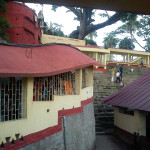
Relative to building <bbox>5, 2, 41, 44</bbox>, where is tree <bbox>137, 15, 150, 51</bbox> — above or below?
above

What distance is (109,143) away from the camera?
1109 centimetres

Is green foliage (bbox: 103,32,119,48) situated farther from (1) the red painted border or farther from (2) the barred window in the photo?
(2) the barred window

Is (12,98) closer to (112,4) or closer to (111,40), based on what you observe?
(112,4)

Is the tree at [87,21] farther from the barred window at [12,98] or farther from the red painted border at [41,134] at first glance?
the barred window at [12,98]

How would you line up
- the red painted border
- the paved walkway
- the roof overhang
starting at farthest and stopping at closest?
1. the paved walkway
2. the red painted border
3. the roof overhang

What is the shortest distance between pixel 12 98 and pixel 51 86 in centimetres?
170

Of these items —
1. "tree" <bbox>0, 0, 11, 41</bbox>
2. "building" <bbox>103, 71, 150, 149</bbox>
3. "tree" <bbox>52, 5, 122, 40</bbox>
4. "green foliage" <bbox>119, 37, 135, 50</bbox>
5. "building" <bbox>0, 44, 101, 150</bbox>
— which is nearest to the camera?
"building" <bbox>0, 44, 101, 150</bbox>

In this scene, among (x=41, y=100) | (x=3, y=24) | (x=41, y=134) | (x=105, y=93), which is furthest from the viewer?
(x=105, y=93)

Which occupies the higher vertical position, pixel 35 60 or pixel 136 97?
pixel 35 60

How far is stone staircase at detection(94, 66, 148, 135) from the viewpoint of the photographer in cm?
1298

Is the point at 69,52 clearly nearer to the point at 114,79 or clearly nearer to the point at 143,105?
the point at 143,105

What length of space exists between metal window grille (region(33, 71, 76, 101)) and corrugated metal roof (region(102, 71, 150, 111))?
381 cm

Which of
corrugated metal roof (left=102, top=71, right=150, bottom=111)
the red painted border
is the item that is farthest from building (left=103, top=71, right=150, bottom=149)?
the red painted border

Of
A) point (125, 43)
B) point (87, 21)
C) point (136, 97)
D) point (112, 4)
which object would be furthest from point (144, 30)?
point (112, 4)
